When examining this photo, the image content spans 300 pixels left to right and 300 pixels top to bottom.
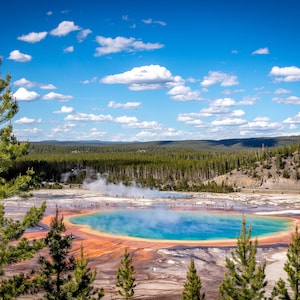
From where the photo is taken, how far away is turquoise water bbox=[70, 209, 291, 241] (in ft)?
182

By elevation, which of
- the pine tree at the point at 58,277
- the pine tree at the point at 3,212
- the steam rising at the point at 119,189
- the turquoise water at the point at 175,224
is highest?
the pine tree at the point at 3,212

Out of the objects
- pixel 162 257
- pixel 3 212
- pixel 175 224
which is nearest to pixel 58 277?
pixel 3 212

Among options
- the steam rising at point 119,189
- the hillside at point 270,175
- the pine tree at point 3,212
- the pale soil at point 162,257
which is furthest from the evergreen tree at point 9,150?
the hillside at point 270,175

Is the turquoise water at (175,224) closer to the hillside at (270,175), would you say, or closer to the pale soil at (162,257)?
the pale soil at (162,257)

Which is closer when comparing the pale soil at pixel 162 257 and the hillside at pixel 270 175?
the pale soil at pixel 162 257

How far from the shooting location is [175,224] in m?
63.9

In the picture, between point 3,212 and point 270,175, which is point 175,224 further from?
point 270,175

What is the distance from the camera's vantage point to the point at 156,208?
263ft

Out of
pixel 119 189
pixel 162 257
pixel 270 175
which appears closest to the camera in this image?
pixel 162 257

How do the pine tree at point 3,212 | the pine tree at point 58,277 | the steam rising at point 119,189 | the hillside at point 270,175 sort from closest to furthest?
1. the pine tree at point 3,212
2. the pine tree at point 58,277
3. the steam rising at point 119,189
4. the hillside at point 270,175

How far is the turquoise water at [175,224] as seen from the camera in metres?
55.6

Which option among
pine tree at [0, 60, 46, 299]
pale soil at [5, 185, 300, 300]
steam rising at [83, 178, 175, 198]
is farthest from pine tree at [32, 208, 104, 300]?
steam rising at [83, 178, 175, 198]

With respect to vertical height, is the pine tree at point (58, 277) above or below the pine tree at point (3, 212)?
below

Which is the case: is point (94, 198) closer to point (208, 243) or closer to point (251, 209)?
point (251, 209)
